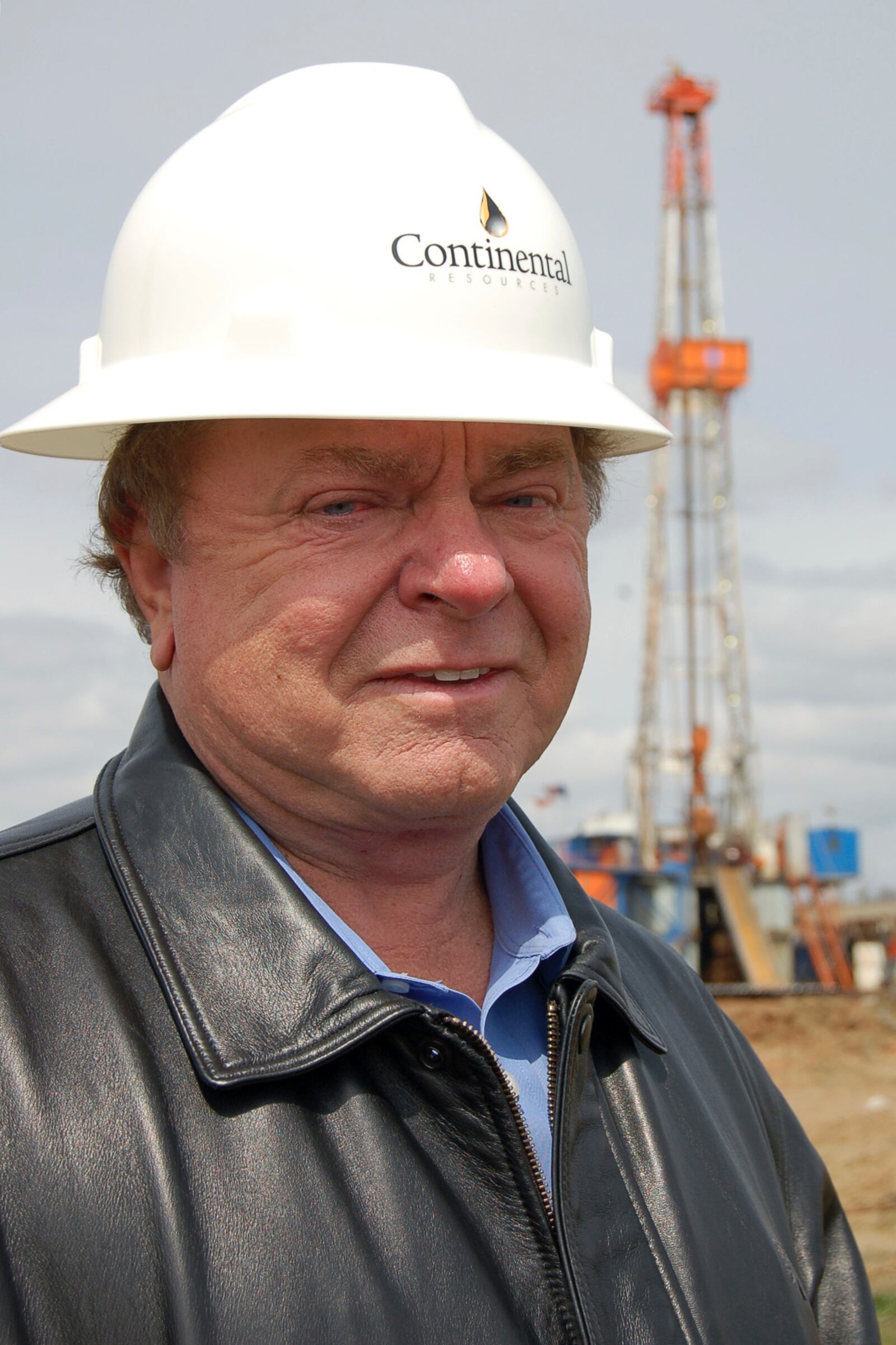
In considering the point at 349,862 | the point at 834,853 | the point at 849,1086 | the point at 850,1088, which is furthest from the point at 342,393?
the point at 834,853

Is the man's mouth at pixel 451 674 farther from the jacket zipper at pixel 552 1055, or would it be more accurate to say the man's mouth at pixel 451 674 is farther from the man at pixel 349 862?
the jacket zipper at pixel 552 1055

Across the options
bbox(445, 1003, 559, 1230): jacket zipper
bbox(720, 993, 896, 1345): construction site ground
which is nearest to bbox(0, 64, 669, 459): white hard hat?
bbox(445, 1003, 559, 1230): jacket zipper

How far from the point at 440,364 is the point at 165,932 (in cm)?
90

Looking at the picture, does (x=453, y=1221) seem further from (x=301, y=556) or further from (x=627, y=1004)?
(x=301, y=556)

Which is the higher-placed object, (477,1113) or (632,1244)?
(477,1113)

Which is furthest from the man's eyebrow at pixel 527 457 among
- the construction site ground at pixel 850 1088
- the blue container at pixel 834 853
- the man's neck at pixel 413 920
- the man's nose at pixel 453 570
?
the blue container at pixel 834 853

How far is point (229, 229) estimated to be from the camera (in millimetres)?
2133

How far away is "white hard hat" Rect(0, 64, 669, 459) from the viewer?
2086 millimetres

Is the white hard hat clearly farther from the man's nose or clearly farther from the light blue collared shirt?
the light blue collared shirt

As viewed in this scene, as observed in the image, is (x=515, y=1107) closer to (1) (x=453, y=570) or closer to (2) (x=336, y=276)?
(1) (x=453, y=570)

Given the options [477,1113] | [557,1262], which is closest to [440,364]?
[477,1113]

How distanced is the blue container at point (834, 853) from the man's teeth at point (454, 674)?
1088 inches

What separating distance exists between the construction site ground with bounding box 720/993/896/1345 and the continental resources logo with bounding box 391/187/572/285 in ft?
18.9

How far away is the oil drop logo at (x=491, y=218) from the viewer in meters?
2.20
